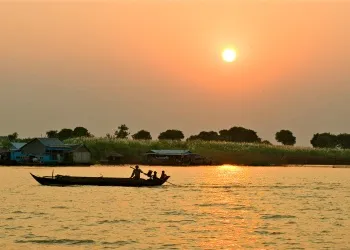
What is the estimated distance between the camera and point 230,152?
144 metres

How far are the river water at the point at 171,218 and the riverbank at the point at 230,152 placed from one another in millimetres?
73190

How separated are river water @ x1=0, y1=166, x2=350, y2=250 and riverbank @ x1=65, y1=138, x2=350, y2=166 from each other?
73190mm

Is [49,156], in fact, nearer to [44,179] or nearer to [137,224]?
[44,179]

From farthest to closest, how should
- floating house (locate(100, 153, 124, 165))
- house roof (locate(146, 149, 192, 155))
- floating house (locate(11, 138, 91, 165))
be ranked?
floating house (locate(100, 153, 124, 165)) < house roof (locate(146, 149, 192, 155)) < floating house (locate(11, 138, 91, 165))

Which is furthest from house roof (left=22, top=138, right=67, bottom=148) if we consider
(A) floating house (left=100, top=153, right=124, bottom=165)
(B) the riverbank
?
(B) the riverbank

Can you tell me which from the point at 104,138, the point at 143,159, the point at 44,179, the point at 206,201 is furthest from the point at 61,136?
the point at 206,201

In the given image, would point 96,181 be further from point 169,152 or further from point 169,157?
point 169,157

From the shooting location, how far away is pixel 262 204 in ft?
169

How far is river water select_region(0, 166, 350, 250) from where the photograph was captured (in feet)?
105

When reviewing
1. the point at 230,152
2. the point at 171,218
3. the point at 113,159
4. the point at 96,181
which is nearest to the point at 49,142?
the point at 113,159

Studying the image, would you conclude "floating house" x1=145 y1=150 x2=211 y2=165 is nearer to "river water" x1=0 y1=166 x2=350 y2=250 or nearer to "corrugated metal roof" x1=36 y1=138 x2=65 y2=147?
"corrugated metal roof" x1=36 y1=138 x2=65 y2=147

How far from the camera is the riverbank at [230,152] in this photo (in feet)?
457

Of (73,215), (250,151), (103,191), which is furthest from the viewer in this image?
(250,151)

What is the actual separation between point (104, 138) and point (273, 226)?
111m
